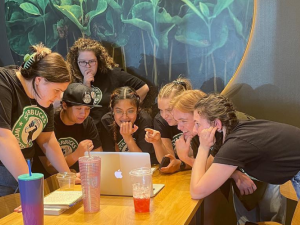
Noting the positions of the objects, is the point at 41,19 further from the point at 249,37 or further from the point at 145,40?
the point at 249,37

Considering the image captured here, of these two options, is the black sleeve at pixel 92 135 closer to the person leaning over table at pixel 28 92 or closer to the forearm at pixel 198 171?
the person leaning over table at pixel 28 92

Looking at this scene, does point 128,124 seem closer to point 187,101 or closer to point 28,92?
point 187,101

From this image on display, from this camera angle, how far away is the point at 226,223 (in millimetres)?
3182

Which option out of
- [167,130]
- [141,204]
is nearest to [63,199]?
[141,204]

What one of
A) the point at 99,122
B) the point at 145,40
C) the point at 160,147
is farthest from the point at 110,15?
the point at 160,147

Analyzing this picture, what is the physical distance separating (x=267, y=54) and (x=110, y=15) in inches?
53.9

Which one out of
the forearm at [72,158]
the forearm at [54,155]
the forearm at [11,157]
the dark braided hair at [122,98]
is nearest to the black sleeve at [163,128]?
the dark braided hair at [122,98]

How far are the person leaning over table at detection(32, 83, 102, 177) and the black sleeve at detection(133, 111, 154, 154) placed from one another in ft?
0.92

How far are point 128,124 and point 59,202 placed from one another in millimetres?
1067

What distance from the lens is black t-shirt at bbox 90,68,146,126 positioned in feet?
10.2

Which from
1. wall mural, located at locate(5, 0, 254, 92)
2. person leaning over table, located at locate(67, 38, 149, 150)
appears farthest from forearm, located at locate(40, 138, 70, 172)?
wall mural, located at locate(5, 0, 254, 92)

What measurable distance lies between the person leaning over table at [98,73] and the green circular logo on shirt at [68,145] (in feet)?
1.44

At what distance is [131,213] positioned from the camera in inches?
60.4

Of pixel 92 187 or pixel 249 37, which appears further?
pixel 249 37
